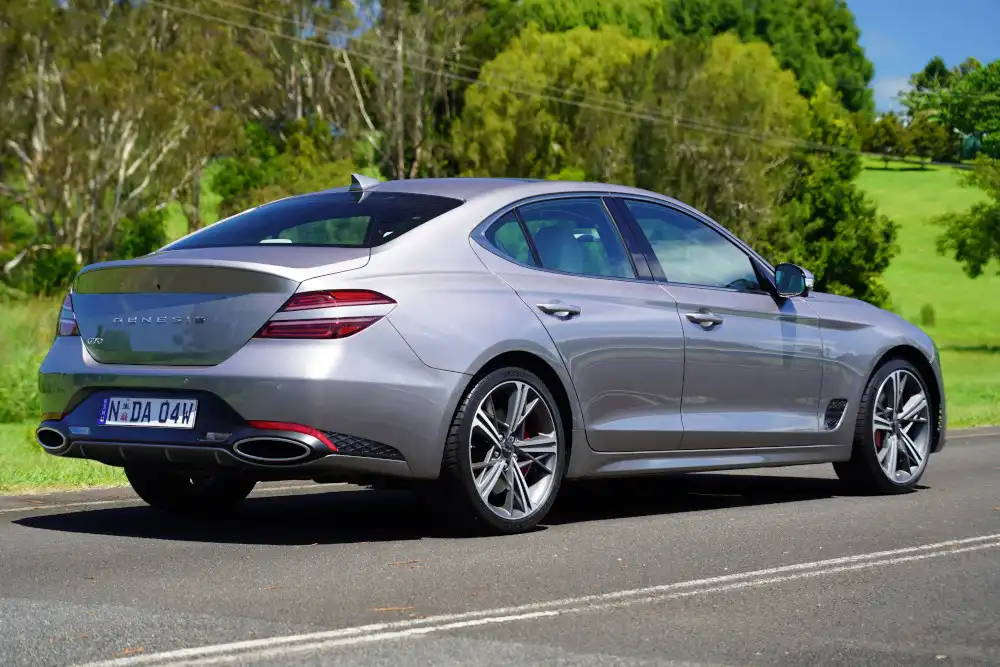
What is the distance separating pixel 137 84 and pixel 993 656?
45383 mm

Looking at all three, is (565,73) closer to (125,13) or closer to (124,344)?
(125,13)

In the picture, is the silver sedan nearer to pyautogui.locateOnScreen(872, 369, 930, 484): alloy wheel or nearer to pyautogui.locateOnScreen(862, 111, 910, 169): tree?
pyautogui.locateOnScreen(872, 369, 930, 484): alloy wheel

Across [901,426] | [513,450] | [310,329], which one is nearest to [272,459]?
[310,329]

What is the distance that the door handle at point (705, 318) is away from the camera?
8586 mm

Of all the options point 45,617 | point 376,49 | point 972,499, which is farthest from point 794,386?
point 376,49

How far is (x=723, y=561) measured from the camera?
6.90m

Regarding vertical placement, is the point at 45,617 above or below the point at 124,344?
below

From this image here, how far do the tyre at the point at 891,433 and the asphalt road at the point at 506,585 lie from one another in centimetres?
40

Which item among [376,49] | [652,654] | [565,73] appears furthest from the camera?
[565,73]

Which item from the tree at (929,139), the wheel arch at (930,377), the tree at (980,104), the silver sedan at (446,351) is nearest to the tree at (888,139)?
the tree at (929,139)

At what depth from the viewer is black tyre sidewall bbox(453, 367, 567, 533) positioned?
729 centimetres

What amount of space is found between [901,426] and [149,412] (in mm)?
4855

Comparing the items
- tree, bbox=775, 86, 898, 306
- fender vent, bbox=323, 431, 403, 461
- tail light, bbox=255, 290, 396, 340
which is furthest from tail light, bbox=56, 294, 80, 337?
tree, bbox=775, 86, 898, 306

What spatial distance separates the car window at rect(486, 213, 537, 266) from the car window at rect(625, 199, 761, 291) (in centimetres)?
92
